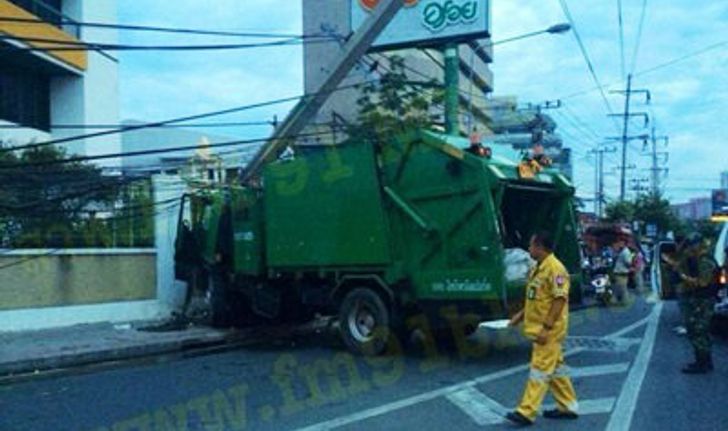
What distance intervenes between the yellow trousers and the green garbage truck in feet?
9.65

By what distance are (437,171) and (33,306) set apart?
24.8ft

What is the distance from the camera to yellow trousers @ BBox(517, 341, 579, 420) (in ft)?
23.7

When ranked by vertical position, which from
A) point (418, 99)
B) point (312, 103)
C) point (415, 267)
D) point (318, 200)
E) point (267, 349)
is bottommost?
point (267, 349)

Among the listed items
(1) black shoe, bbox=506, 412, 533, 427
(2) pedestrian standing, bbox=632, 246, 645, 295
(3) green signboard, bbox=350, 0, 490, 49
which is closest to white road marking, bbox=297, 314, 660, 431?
(1) black shoe, bbox=506, 412, 533, 427

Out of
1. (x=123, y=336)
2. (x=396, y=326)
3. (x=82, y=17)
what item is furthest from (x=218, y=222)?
(x=82, y=17)

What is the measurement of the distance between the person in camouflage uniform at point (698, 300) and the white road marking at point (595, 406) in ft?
6.88

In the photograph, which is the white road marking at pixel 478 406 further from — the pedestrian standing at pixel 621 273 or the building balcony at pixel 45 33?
the building balcony at pixel 45 33

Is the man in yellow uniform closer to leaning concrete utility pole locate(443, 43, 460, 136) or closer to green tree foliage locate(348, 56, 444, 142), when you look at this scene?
leaning concrete utility pole locate(443, 43, 460, 136)

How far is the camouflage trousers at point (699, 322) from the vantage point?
992 centimetres

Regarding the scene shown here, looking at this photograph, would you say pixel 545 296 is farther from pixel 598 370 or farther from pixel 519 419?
pixel 598 370

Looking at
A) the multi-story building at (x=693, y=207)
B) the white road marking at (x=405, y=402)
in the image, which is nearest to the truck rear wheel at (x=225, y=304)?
the white road marking at (x=405, y=402)

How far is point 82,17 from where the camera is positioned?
96.1ft

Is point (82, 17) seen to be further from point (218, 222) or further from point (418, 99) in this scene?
point (218, 222)

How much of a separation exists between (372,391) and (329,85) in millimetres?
7617
